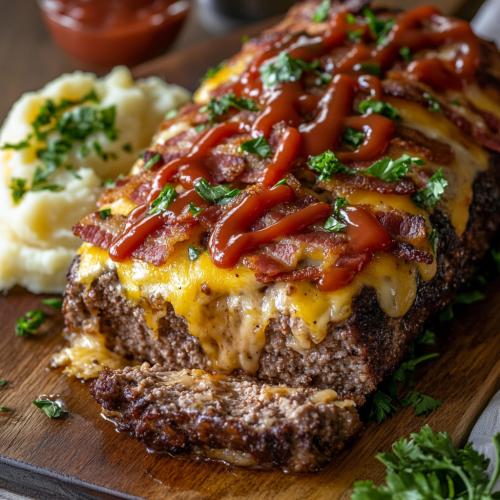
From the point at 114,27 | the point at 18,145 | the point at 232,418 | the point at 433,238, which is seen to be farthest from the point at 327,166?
the point at 114,27

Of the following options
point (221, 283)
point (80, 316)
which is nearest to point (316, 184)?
point (221, 283)

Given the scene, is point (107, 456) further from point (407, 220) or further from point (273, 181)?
point (407, 220)

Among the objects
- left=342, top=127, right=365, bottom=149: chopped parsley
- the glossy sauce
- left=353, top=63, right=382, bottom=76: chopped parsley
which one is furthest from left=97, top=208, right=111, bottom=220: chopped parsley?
left=353, top=63, right=382, bottom=76: chopped parsley

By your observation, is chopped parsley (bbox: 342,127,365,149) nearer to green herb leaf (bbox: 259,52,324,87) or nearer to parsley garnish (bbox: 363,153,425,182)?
parsley garnish (bbox: 363,153,425,182)

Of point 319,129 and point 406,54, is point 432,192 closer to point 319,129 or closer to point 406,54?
point 319,129

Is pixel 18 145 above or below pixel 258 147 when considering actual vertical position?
below

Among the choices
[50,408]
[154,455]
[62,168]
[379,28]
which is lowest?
[50,408]
